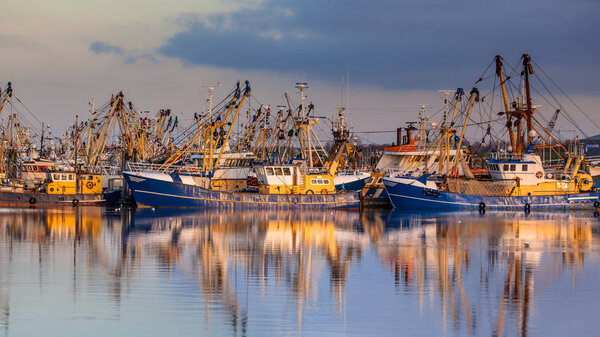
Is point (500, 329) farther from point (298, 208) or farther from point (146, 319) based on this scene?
point (298, 208)

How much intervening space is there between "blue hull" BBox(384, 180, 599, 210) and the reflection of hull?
73.6 feet

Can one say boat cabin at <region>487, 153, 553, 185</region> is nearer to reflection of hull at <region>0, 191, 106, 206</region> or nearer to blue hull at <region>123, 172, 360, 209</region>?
blue hull at <region>123, 172, 360, 209</region>

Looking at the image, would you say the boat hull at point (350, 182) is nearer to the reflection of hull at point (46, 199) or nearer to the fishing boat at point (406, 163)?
the fishing boat at point (406, 163)

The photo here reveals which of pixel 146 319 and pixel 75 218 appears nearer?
pixel 146 319

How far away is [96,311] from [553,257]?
17701 mm

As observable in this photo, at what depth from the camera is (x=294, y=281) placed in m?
22.6

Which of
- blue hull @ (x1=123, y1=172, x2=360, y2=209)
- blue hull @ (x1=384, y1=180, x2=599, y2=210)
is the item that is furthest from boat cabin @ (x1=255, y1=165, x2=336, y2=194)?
blue hull @ (x1=384, y1=180, x2=599, y2=210)

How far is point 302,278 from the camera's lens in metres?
23.3

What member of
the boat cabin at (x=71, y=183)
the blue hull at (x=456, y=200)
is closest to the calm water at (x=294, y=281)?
the blue hull at (x=456, y=200)

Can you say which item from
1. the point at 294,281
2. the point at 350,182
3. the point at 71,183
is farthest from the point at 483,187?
Answer: the point at 294,281

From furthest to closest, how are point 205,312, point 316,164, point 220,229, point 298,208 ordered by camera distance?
point 316,164
point 298,208
point 220,229
point 205,312

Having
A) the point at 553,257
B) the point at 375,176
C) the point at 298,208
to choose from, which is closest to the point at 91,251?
the point at 553,257

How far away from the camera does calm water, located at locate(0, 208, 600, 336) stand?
56.0ft

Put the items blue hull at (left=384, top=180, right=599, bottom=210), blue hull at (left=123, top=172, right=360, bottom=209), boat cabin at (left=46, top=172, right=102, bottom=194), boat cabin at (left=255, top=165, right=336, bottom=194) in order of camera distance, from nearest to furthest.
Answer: blue hull at (left=123, top=172, right=360, bottom=209)
blue hull at (left=384, top=180, right=599, bottom=210)
boat cabin at (left=255, top=165, right=336, bottom=194)
boat cabin at (left=46, top=172, right=102, bottom=194)
